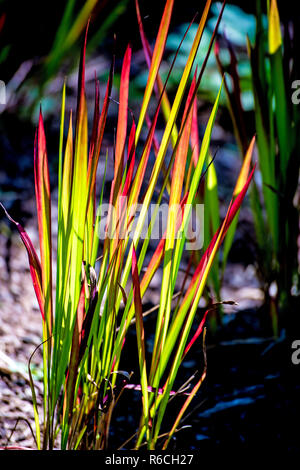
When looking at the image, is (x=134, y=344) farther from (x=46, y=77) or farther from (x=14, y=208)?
(x=46, y=77)

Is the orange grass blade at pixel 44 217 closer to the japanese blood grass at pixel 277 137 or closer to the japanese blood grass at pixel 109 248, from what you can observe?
the japanese blood grass at pixel 109 248

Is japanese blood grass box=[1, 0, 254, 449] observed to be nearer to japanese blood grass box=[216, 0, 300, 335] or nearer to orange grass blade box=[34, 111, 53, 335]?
orange grass blade box=[34, 111, 53, 335]

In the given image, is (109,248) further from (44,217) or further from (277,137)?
(277,137)

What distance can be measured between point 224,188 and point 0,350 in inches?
28.9

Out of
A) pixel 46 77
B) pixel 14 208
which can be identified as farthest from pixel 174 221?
pixel 46 77

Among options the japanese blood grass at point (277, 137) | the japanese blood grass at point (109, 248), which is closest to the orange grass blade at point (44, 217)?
the japanese blood grass at point (109, 248)

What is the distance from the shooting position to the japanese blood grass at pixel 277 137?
769 millimetres

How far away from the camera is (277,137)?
814 mm

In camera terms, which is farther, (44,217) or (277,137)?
(277,137)

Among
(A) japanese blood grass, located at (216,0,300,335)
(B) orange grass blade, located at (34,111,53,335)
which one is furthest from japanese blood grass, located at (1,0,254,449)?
(A) japanese blood grass, located at (216,0,300,335)

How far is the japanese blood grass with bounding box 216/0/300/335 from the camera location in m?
0.77

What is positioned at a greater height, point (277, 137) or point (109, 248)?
point (277, 137)

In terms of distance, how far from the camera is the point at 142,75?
155 centimetres

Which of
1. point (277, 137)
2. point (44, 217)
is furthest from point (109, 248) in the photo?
point (277, 137)
